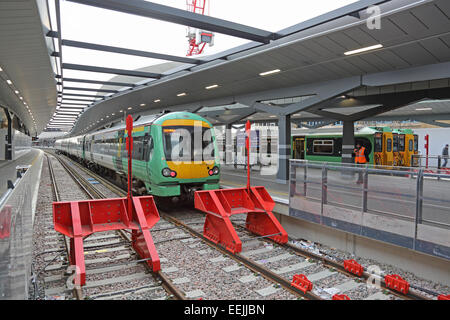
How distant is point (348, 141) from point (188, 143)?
29.4ft

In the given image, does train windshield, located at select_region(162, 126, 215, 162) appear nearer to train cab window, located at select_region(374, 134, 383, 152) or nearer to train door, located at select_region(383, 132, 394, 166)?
train cab window, located at select_region(374, 134, 383, 152)

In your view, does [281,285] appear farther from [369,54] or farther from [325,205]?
[369,54]

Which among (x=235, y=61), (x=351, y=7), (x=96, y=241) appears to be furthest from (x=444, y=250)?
(x=235, y=61)

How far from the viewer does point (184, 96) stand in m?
17.7

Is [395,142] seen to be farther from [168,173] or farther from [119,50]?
[119,50]

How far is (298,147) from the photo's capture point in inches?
904

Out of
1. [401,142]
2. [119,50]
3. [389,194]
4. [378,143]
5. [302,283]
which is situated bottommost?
[302,283]

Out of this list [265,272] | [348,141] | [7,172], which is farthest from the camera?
[7,172]

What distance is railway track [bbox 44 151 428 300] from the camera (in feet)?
15.7

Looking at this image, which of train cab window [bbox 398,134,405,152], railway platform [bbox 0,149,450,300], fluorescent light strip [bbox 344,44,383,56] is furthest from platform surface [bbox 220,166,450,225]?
train cab window [bbox 398,134,405,152]

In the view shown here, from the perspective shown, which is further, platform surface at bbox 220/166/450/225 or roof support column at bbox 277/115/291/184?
roof support column at bbox 277/115/291/184

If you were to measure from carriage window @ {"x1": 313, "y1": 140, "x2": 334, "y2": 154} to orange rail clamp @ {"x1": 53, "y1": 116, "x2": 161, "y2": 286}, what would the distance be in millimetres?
16212

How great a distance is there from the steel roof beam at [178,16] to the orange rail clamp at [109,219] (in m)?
2.74

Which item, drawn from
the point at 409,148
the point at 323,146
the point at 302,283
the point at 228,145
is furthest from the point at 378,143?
the point at 302,283
